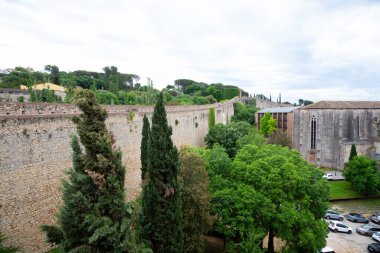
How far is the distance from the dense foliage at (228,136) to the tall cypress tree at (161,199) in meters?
Answer: 20.3

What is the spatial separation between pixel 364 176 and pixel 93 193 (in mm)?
31117

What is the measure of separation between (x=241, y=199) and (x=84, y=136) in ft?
32.0

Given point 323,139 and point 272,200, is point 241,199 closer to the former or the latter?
point 272,200

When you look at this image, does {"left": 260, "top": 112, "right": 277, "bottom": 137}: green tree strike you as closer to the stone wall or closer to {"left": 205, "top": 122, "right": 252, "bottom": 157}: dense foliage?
the stone wall

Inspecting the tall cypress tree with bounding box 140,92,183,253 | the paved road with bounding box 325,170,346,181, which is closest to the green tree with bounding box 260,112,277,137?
the paved road with bounding box 325,170,346,181

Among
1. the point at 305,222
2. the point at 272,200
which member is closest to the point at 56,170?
the point at 272,200

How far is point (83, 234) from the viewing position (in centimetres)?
849

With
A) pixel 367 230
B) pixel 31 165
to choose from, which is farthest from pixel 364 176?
pixel 31 165

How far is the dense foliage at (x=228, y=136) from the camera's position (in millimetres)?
32209

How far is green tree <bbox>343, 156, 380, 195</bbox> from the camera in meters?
30.5

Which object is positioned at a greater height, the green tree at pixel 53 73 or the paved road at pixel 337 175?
the green tree at pixel 53 73

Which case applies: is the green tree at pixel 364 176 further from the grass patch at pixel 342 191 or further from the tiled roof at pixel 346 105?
the tiled roof at pixel 346 105

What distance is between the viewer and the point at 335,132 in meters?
45.0

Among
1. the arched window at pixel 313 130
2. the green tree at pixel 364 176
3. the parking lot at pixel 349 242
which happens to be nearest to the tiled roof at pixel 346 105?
the arched window at pixel 313 130
